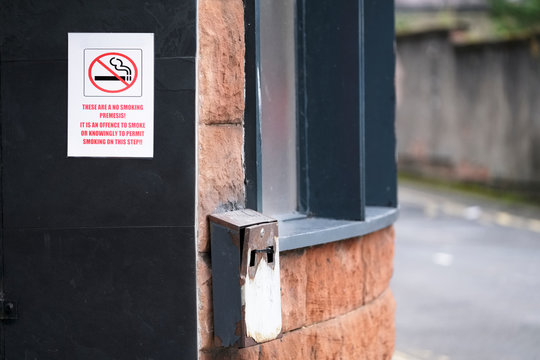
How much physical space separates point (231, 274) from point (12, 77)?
116cm

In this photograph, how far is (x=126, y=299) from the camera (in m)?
3.52

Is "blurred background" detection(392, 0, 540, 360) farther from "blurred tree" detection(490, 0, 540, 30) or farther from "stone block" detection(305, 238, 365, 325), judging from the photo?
"stone block" detection(305, 238, 365, 325)

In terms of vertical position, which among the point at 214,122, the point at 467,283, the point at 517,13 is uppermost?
the point at 517,13

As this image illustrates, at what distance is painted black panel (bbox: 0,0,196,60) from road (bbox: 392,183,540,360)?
4.16 metres

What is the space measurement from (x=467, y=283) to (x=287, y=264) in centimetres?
607

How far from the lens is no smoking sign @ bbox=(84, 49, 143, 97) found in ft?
11.4

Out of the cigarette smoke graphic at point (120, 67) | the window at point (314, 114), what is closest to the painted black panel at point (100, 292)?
the cigarette smoke graphic at point (120, 67)

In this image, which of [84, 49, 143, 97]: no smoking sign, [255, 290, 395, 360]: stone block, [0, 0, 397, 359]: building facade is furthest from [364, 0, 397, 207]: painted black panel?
[84, 49, 143, 97]: no smoking sign

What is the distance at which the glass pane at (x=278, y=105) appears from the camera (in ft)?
14.3

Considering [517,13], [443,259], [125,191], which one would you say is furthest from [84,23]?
[517,13]

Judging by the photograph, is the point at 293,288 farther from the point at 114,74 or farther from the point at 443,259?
the point at 443,259

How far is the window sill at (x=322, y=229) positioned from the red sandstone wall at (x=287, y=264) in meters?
0.06

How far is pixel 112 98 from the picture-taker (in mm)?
3506

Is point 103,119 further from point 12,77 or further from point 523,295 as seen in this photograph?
point 523,295
